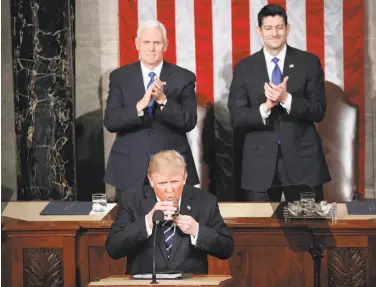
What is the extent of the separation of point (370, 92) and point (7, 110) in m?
2.74

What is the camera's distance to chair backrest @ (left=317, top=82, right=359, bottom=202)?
23.9ft

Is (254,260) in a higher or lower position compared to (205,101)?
lower

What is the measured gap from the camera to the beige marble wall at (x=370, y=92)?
765 centimetres

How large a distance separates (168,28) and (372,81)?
1.61 meters

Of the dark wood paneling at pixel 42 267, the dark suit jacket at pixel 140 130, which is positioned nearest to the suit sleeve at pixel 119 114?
the dark suit jacket at pixel 140 130

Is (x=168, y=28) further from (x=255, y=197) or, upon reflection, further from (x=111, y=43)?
(x=255, y=197)

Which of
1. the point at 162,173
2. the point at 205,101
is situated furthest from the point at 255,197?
the point at 162,173

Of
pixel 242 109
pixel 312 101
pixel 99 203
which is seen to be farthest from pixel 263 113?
pixel 99 203

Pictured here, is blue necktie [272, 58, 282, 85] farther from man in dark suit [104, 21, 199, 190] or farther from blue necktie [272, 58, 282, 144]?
man in dark suit [104, 21, 199, 190]

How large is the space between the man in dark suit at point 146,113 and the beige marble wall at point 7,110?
1.27m

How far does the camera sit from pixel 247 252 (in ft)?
18.9

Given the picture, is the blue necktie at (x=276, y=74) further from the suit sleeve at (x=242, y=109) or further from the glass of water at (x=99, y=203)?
the glass of water at (x=99, y=203)

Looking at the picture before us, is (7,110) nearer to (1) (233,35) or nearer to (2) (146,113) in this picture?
(2) (146,113)

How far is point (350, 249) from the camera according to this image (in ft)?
18.5
